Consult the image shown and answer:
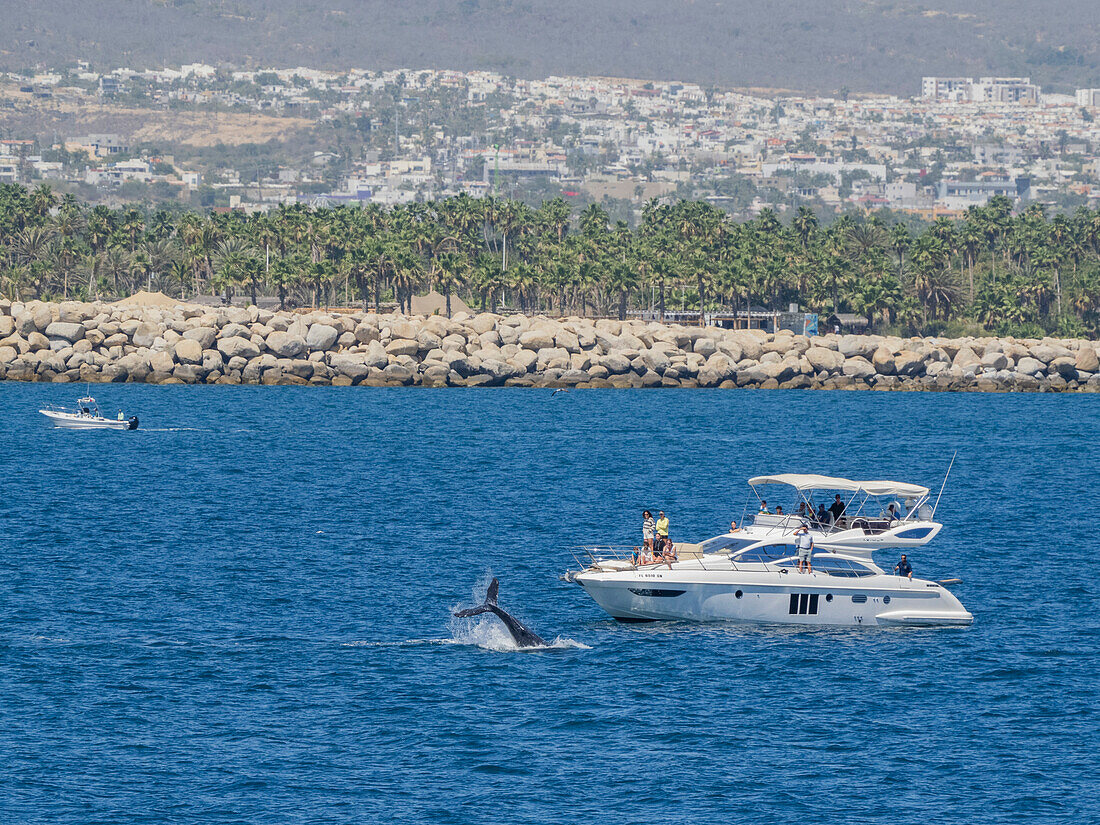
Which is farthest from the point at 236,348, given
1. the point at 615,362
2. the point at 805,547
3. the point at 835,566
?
the point at 805,547

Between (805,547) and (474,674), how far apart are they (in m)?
9.68

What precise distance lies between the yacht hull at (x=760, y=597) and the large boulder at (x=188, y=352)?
101 meters

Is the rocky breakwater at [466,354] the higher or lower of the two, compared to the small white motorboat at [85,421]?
higher

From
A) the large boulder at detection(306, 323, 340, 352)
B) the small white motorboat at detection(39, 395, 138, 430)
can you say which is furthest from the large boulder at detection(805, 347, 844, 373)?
the small white motorboat at detection(39, 395, 138, 430)

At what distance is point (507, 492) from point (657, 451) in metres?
21.1

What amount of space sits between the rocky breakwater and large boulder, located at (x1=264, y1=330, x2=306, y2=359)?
0.09 metres

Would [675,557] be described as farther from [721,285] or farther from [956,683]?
[721,285]

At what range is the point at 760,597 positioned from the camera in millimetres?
42906

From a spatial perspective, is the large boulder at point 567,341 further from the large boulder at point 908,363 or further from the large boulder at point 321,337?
the large boulder at point 908,363

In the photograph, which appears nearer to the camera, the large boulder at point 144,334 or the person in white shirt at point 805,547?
the person in white shirt at point 805,547

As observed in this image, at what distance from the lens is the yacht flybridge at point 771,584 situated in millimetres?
42656

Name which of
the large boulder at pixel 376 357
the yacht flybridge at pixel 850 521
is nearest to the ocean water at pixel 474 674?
the yacht flybridge at pixel 850 521

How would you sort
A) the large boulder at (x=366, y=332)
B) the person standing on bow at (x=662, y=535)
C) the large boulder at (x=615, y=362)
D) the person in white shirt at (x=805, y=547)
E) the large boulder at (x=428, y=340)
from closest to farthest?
the person in white shirt at (x=805, y=547) → the person standing on bow at (x=662, y=535) → the large boulder at (x=428, y=340) → the large boulder at (x=615, y=362) → the large boulder at (x=366, y=332)

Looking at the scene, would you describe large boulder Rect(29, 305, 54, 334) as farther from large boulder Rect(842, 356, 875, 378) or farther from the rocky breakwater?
large boulder Rect(842, 356, 875, 378)
